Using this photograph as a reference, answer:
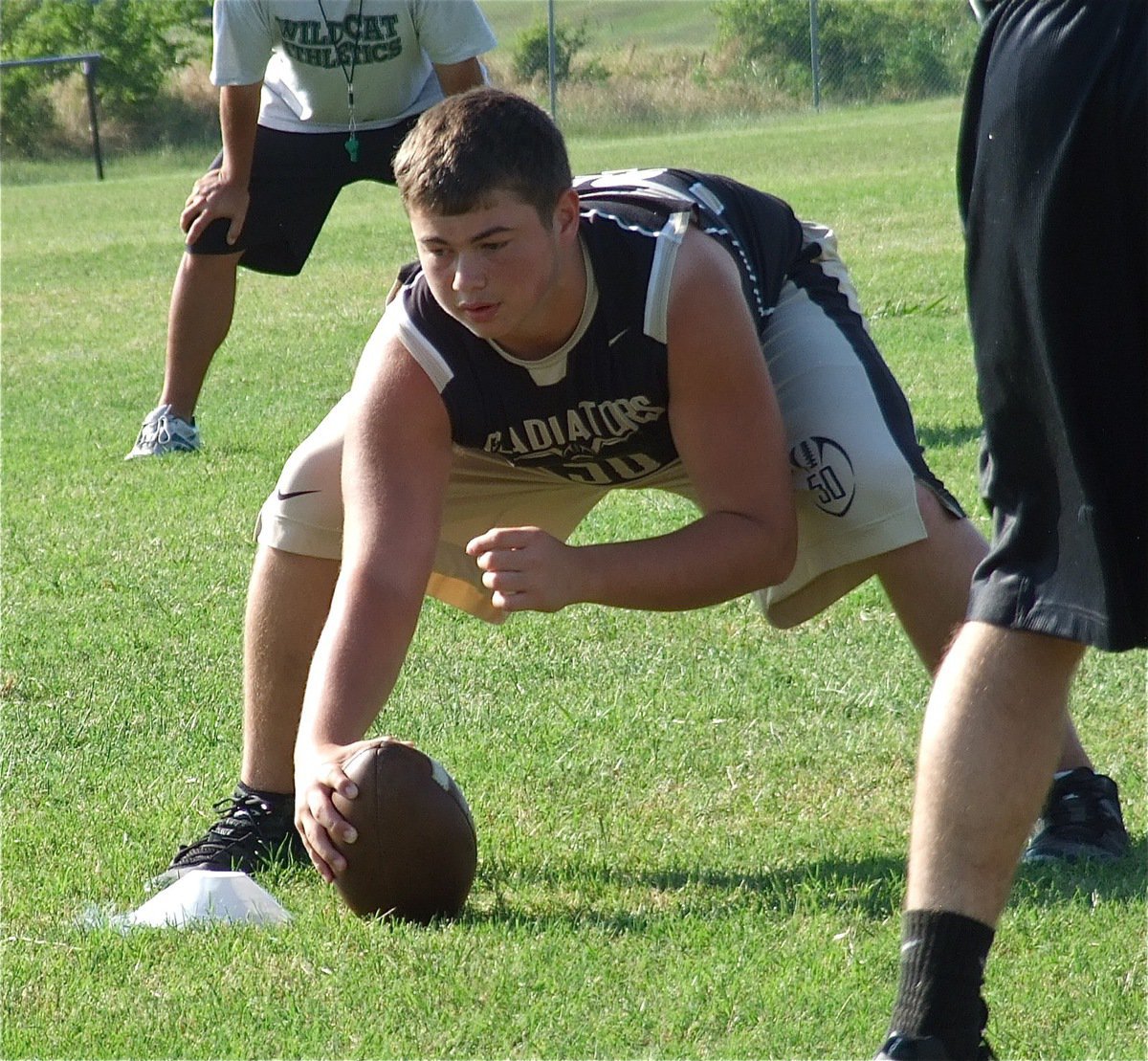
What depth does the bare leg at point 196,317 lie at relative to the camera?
7508 mm

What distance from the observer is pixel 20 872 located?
12.1ft

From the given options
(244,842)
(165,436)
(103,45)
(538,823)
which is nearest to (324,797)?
(244,842)

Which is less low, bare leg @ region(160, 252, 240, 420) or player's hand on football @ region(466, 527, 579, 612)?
player's hand on football @ region(466, 527, 579, 612)

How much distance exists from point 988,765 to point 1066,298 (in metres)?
0.65

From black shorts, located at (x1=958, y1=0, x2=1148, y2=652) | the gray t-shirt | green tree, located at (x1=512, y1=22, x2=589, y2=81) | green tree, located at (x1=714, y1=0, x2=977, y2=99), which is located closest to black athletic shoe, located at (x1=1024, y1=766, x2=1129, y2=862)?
black shorts, located at (x1=958, y1=0, x2=1148, y2=652)

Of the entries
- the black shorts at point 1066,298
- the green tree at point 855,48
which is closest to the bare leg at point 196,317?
the black shorts at point 1066,298

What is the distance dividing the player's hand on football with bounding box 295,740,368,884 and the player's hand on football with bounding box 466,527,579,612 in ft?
1.43

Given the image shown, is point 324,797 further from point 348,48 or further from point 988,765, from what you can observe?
point 348,48

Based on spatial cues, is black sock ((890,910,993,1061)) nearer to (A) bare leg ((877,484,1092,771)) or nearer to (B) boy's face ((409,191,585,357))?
(A) bare leg ((877,484,1092,771))

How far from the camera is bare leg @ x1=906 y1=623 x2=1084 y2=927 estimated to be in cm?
251

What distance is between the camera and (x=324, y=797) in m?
3.21

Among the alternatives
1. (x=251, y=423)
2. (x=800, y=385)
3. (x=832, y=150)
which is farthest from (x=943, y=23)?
(x=800, y=385)

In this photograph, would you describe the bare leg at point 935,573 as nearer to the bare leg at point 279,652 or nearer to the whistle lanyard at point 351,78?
the bare leg at point 279,652

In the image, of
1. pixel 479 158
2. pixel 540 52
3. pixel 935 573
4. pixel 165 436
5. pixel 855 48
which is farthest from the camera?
pixel 540 52
